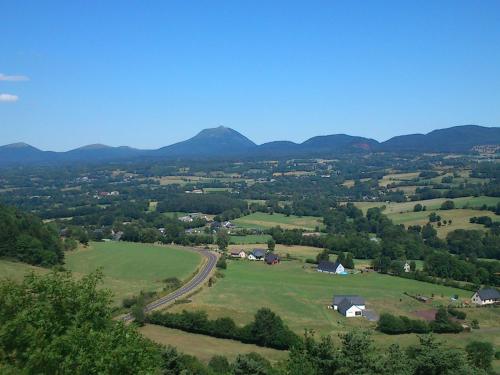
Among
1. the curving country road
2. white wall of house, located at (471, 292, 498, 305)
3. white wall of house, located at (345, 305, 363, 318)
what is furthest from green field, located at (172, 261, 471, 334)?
white wall of house, located at (471, 292, 498, 305)

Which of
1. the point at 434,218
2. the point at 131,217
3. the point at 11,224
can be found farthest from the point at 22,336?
the point at 131,217

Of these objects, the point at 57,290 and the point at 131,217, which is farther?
the point at 131,217

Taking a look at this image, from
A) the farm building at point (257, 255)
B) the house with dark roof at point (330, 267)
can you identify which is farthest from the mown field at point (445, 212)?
the farm building at point (257, 255)

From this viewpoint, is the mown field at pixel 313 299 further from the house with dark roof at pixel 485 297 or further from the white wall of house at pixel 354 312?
the house with dark roof at pixel 485 297

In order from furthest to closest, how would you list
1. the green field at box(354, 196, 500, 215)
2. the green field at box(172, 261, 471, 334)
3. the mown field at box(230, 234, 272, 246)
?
the green field at box(354, 196, 500, 215) < the mown field at box(230, 234, 272, 246) < the green field at box(172, 261, 471, 334)

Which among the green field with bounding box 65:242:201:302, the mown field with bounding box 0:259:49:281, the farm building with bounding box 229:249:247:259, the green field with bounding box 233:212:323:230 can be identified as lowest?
the green field with bounding box 233:212:323:230

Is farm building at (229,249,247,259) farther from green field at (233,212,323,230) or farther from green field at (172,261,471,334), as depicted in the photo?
green field at (233,212,323,230)

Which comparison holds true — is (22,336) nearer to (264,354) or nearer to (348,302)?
(264,354)
